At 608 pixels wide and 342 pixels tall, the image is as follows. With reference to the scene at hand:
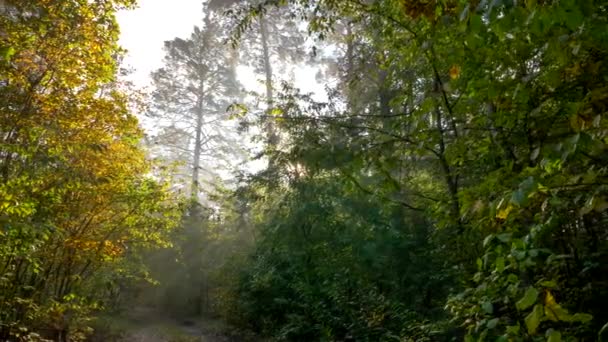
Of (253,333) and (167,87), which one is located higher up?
(167,87)

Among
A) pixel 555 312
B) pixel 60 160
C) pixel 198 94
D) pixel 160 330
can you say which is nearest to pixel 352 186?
pixel 555 312

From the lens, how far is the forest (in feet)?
6.10

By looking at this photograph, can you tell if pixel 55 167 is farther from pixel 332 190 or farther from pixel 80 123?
pixel 332 190

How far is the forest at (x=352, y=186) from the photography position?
186 cm

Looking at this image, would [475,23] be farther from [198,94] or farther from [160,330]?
[198,94]

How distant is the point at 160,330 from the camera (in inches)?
560

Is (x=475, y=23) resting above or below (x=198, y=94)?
below

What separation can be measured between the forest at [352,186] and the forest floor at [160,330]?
7.3 inches

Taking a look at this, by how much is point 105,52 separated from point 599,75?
5813mm

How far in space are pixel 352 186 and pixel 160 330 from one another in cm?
1398

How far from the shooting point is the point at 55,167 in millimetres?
4852

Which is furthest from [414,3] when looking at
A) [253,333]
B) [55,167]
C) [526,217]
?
[253,333]

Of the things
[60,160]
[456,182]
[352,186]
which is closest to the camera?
[352,186]

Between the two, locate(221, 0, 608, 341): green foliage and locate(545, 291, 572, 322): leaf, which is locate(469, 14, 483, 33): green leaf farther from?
locate(545, 291, 572, 322): leaf
